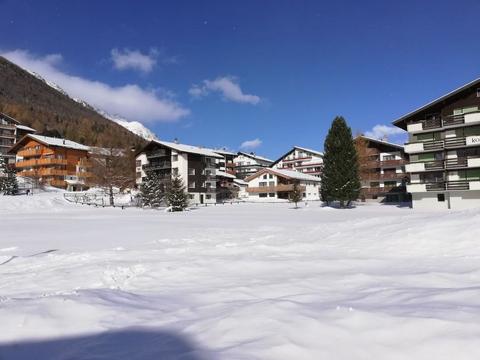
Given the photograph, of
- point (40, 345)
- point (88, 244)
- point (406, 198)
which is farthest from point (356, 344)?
point (406, 198)

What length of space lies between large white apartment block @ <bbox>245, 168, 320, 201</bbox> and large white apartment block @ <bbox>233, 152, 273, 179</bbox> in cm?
3170

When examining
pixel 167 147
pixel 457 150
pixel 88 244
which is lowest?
pixel 88 244

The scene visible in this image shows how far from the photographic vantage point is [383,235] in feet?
42.7

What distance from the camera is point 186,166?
68812 millimetres

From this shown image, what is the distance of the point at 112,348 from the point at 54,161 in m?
83.3

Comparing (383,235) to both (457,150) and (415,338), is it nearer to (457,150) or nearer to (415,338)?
(415,338)

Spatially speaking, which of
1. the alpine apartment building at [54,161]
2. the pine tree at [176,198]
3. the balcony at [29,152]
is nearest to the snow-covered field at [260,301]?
the pine tree at [176,198]

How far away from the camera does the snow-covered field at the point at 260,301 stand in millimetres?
4109

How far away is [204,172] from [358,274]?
2572 inches

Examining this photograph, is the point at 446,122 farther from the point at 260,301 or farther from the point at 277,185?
the point at 260,301

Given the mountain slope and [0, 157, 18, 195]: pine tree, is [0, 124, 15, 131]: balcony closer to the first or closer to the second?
the mountain slope

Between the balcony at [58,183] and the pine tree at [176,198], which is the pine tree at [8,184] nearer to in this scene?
the balcony at [58,183]

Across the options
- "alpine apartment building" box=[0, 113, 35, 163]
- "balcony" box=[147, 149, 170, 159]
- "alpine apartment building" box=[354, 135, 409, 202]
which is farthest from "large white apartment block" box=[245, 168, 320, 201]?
"alpine apartment building" box=[0, 113, 35, 163]

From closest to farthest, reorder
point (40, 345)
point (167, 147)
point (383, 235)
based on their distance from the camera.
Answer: point (40, 345) < point (383, 235) < point (167, 147)
